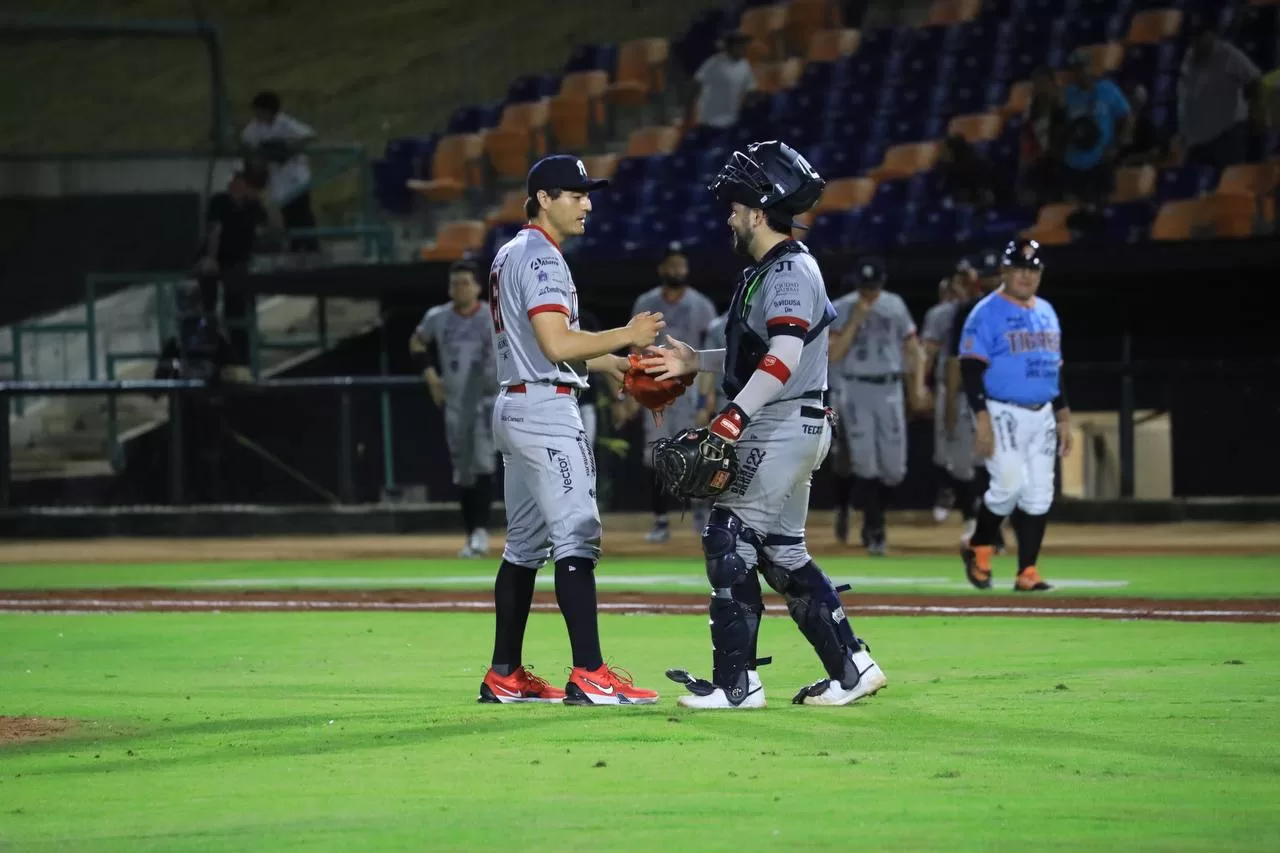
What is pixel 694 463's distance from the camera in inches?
270

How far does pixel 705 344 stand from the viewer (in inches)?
648

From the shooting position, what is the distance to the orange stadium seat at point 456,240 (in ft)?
78.5

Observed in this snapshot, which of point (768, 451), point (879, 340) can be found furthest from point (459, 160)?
point (768, 451)

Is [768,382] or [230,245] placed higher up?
[230,245]

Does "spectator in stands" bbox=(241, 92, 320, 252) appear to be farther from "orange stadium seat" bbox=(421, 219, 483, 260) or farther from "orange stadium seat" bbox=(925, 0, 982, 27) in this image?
"orange stadium seat" bbox=(925, 0, 982, 27)

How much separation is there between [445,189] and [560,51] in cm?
513

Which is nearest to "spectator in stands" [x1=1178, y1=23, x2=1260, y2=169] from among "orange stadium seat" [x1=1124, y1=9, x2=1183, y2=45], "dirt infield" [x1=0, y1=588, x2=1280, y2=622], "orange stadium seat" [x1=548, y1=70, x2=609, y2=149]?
"orange stadium seat" [x1=1124, y1=9, x2=1183, y2=45]

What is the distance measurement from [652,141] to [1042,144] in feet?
20.8

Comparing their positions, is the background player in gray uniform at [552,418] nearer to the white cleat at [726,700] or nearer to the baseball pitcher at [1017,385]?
the white cleat at [726,700]

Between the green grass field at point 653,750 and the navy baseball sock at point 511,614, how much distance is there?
0.24 m

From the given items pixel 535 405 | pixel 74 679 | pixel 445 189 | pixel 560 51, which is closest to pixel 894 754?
pixel 535 405

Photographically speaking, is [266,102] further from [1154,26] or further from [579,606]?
[579,606]

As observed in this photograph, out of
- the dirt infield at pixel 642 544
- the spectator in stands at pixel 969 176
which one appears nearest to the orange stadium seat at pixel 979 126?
the spectator in stands at pixel 969 176

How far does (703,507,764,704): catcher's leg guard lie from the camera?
7043 mm
